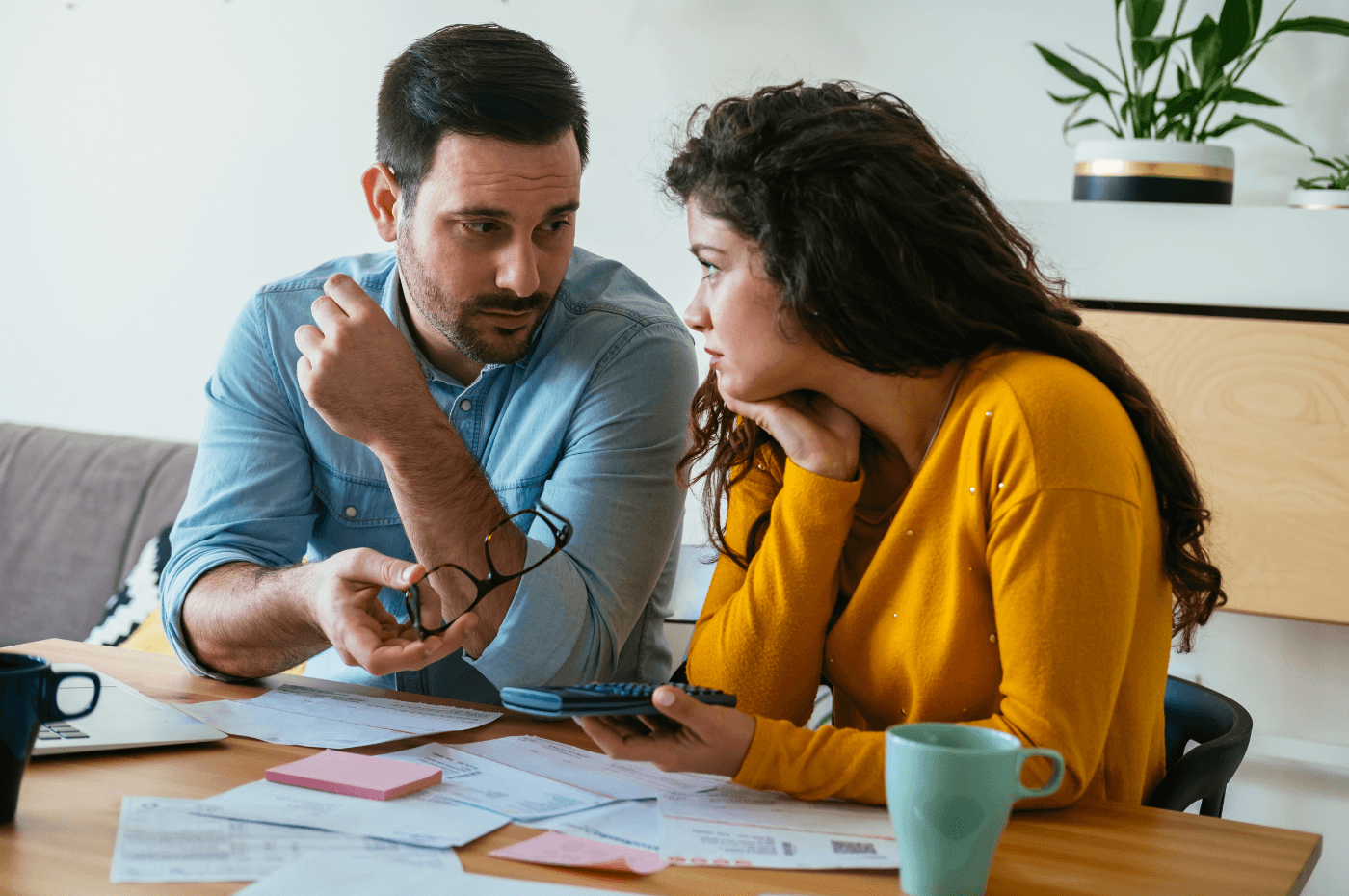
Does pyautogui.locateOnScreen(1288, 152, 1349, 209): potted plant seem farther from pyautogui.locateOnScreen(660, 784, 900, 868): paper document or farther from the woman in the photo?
pyautogui.locateOnScreen(660, 784, 900, 868): paper document

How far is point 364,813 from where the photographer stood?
0.81 metres

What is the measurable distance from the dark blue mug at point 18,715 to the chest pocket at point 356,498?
0.65 m

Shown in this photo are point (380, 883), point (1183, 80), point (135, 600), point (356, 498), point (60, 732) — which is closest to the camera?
point (380, 883)

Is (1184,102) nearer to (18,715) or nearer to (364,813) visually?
(364,813)

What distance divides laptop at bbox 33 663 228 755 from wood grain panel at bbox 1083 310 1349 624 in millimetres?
1472

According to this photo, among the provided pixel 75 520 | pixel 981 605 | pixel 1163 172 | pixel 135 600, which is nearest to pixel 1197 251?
pixel 1163 172

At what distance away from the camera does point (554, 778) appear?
91 centimetres

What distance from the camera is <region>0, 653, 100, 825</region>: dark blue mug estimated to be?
30.2 inches

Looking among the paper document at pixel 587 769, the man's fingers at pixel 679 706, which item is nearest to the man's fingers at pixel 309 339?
the paper document at pixel 587 769

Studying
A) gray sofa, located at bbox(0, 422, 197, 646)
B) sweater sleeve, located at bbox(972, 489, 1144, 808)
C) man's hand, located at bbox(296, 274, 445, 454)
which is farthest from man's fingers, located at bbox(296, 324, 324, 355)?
gray sofa, located at bbox(0, 422, 197, 646)

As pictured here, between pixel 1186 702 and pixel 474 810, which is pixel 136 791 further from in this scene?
pixel 1186 702

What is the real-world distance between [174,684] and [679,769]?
0.59m

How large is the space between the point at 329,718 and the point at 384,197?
734 mm

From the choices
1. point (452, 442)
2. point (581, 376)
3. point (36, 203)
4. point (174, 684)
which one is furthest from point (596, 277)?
point (36, 203)
